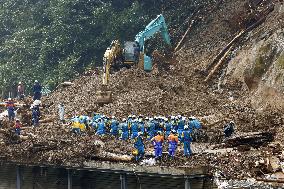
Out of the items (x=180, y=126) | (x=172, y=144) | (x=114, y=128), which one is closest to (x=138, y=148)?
(x=172, y=144)

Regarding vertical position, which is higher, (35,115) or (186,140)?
(35,115)

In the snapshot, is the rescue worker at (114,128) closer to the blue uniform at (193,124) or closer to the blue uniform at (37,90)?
the blue uniform at (193,124)

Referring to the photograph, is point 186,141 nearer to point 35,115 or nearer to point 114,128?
point 114,128

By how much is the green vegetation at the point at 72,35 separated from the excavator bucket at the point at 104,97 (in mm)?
14683

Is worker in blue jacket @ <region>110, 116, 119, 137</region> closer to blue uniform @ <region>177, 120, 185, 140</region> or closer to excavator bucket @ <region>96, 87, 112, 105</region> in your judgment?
blue uniform @ <region>177, 120, 185, 140</region>

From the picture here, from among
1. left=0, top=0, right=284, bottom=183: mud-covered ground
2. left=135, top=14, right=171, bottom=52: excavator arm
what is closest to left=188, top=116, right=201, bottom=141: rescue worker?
left=0, top=0, right=284, bottom=183: mud-covered ground

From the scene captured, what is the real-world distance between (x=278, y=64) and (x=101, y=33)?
73.9ft

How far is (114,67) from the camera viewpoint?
106 ft

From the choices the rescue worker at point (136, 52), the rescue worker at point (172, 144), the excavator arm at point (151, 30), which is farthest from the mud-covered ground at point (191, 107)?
the excavator arm at point (151, 30)

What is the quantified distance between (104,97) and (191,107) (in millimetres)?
4748

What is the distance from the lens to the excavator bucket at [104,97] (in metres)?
26.3

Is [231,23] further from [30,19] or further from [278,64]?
[30,19]

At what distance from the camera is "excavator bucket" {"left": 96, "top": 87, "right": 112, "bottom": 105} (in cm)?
2630

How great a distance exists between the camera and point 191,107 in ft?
83.4
